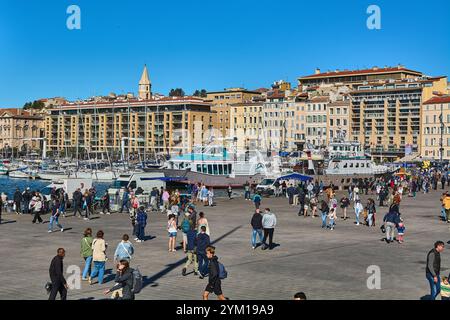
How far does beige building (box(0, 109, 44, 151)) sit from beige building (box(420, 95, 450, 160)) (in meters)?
107

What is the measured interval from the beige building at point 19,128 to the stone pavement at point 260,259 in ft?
520

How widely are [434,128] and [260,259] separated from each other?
100316 millimetres

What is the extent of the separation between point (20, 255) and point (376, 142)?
106723 millimetres

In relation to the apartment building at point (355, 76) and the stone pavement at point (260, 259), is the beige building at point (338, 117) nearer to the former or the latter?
the apartment building at point (355, 76)

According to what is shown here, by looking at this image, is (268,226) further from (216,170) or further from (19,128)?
(19,128)

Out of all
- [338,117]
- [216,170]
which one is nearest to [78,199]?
[216,170]

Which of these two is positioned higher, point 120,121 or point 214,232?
→ point 120,121

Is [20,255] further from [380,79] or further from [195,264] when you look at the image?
[380,79]

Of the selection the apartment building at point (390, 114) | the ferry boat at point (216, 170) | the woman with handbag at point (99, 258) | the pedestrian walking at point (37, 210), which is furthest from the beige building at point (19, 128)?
the woman with handbag at point (99, 258)

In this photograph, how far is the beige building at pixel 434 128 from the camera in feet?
366

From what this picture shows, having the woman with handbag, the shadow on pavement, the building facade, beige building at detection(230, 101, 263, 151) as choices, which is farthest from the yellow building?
the woman with handbag
